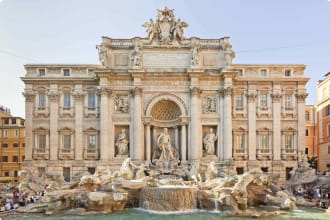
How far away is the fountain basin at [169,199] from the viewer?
21328 millimetres

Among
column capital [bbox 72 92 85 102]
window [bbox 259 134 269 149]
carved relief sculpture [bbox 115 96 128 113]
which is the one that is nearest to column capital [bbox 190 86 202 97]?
carved relief sculpture [bbox 115 96 128 113]

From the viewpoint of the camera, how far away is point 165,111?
101 ft

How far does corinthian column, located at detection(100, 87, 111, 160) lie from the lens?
28641 millimetres

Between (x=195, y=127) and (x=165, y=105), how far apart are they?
11.1ft

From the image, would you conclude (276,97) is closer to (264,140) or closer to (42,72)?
(264,140)

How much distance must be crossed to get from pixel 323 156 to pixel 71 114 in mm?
25965

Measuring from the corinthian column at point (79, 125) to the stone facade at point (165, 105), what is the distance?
0.08m

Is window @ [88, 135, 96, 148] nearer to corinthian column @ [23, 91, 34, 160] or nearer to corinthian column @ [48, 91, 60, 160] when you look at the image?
corinthian column @ [48, 91, 60, 160]

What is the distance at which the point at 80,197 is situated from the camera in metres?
21.1

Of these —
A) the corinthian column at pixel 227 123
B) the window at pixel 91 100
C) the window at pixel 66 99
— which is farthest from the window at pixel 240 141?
the window at pixel 66 99

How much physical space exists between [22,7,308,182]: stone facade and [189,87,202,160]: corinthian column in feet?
0.26

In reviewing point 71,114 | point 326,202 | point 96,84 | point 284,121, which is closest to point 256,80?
point 284,121

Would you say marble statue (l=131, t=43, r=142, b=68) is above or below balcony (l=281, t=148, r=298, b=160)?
above

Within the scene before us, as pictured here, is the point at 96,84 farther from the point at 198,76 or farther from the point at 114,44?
the point at 198,76
